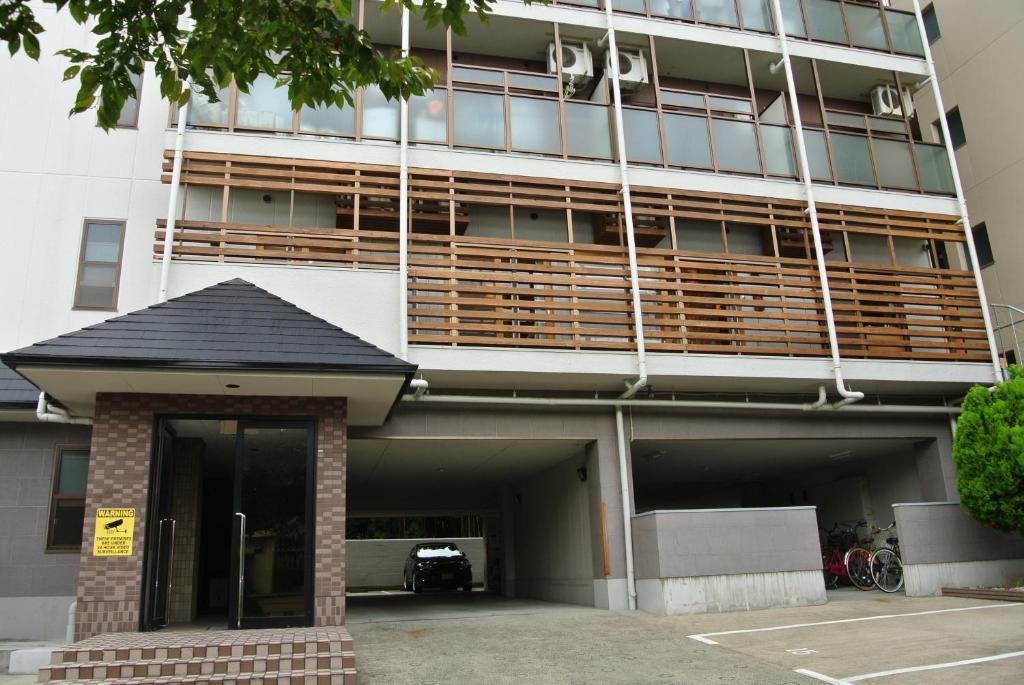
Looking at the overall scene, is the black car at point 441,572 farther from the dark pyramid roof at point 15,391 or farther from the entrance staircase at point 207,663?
the entrance staircase at point 207,663

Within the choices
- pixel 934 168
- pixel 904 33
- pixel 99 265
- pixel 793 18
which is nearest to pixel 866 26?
pixel 904 33

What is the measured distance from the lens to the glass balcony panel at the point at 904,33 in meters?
14.8

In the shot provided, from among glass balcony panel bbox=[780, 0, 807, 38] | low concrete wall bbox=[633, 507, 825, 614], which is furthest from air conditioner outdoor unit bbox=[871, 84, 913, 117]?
low concrete wall bbox=[633, 507, 825, 614]

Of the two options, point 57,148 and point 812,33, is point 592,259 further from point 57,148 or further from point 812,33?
point 57,148

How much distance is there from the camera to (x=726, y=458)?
14812mm

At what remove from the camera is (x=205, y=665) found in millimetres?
6438

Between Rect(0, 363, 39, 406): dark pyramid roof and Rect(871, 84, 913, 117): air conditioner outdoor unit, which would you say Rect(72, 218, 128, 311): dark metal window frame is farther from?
Rect(871, 84, 913, 117): air conditioner outdoor unit

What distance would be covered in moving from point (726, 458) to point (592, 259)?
5.27 metres

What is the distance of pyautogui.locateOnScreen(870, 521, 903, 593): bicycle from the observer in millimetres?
12289

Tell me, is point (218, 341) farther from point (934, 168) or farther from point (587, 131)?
point (934, 168)

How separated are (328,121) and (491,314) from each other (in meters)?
3.65

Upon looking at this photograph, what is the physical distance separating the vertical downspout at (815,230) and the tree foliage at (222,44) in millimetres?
8257

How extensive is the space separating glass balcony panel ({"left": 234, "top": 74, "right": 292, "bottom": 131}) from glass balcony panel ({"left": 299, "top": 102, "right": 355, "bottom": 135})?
0.72ft

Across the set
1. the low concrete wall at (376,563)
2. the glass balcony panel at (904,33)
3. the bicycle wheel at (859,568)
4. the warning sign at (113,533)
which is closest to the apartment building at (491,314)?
the warning sign at (113,533)
